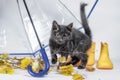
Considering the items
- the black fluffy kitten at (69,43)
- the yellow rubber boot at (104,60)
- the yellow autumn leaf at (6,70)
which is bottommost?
the yellow autumn leaf at (6,70)

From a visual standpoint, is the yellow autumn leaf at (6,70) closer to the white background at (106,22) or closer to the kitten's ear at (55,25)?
the kitten's ear at (55,25)

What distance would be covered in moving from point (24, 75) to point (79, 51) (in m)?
0.27

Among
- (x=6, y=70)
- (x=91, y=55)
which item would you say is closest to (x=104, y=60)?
(x=91, y=55)

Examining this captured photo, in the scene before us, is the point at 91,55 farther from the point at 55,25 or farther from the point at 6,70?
the point at 6,70

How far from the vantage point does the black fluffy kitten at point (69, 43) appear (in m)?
1.30

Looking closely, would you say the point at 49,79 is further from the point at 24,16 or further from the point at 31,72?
the point at 24,16

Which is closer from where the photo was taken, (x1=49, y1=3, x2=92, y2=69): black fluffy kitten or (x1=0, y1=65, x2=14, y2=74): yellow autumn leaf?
(x1=0, y1=65, x2=14, y2=74): yellow autumn leaf

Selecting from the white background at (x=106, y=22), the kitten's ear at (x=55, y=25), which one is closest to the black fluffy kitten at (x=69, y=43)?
the kitten's ear at (x=55, y=25)

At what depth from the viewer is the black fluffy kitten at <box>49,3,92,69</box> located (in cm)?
130

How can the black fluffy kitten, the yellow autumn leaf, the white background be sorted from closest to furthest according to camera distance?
the yellow autumn leaf → the black fluffy kitten → the white background

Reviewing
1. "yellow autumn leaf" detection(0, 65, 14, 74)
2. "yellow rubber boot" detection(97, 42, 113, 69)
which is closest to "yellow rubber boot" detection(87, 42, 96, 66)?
"yellow rubber boot" detection(97, 42, 113, 69)

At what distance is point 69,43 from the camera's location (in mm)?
1317

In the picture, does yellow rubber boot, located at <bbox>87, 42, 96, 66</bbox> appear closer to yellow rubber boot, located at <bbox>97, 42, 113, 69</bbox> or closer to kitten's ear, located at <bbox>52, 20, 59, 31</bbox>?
yellow rubber boot, located at <bbox>97, 42, 113, 69</bbox>

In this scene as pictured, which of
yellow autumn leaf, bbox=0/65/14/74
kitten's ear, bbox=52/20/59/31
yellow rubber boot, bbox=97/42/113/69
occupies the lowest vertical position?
yellow autumn leaf, bbox=0/65/14/74
